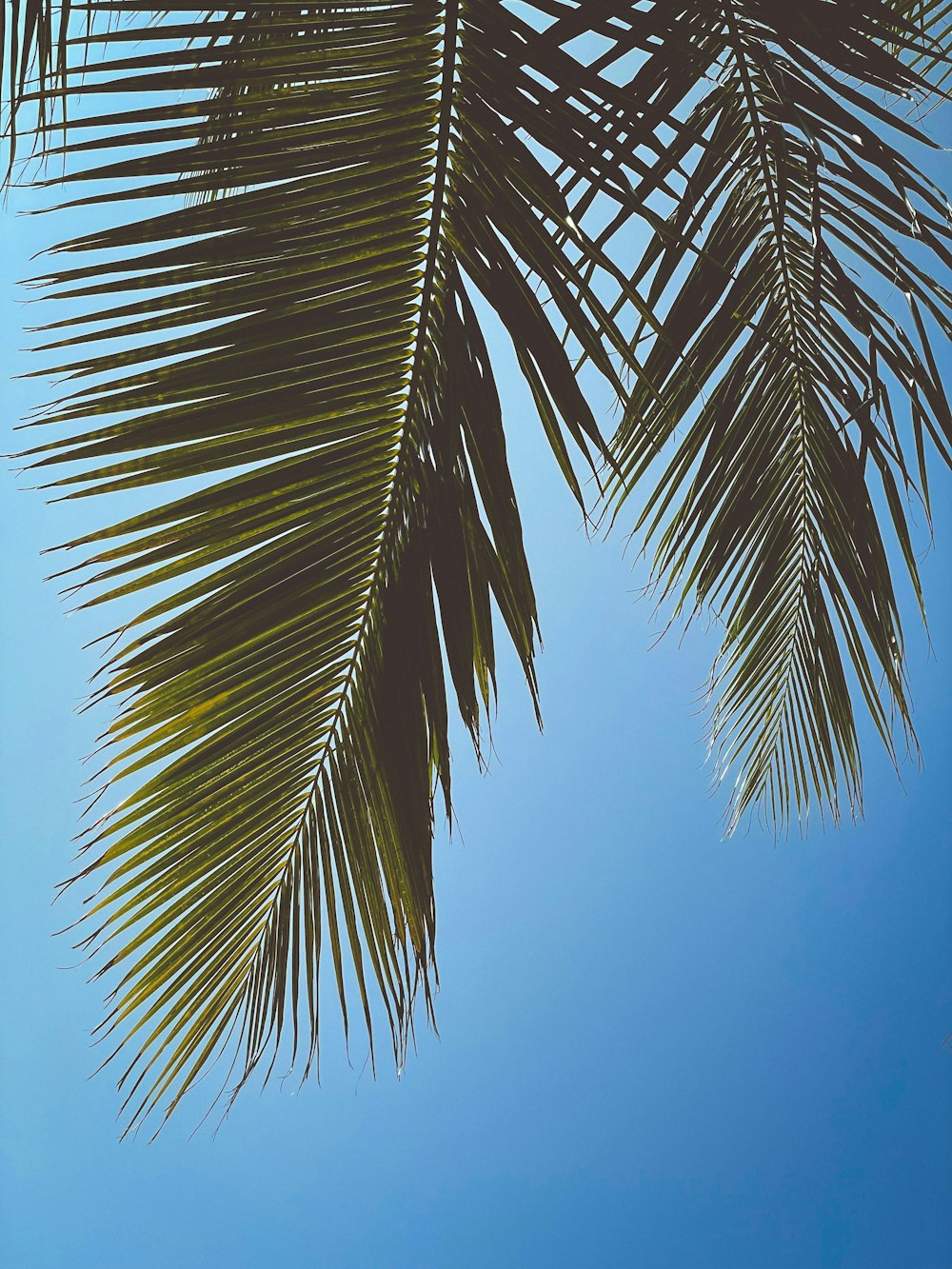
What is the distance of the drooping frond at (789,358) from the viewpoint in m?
0.73

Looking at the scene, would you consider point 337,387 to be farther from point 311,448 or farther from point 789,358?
point 789,358

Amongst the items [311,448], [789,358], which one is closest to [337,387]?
[311,448]

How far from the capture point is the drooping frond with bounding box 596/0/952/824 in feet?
2.41

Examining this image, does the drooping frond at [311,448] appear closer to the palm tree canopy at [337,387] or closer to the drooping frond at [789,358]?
the palm tree canopy at [337,387]

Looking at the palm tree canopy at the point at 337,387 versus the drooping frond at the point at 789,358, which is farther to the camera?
the drooping frond at the point at 789,358

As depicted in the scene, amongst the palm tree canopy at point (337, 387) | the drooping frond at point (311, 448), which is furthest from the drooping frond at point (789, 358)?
the drooping frond at point (311, 448)

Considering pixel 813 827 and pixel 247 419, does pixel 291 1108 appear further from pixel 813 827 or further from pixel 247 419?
pixel 247 419

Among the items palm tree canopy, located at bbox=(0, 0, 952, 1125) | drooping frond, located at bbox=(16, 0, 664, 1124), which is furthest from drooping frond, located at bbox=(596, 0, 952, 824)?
drooping frond, located at bbox=(16, 0, 664, 1124)

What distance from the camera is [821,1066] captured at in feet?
19.5

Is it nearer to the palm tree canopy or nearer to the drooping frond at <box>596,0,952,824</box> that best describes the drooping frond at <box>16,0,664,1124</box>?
the palm tree canopy

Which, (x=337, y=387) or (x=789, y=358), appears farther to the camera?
(x=789, y=358)

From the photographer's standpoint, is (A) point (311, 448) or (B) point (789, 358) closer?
(A) point (311, 448)

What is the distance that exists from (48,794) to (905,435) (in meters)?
4.91

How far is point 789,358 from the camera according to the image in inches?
41.5
